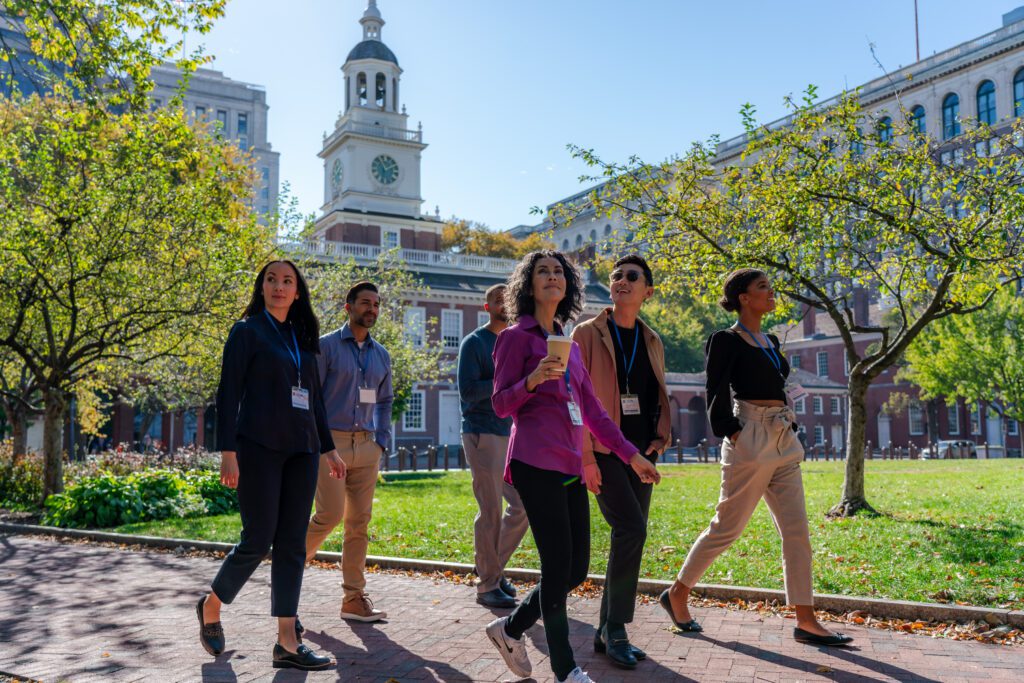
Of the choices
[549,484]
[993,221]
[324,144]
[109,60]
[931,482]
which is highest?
[324,144]

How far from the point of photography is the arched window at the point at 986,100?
63781 millimetres

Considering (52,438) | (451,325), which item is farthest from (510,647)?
(451,325)

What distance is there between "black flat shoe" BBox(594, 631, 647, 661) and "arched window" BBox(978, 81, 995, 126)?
68.9 metres

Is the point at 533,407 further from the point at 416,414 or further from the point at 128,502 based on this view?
the point at 416,414

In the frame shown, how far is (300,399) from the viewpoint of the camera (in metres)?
4.94

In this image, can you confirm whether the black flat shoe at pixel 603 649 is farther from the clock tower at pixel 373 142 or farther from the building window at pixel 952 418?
the building window at pixel 952 418

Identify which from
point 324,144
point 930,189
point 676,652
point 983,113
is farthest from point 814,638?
point 983,113

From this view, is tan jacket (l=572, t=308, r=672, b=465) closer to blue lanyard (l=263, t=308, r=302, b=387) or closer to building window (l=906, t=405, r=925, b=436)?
blue lanyard (l=263, t=308, r=302, b=387)

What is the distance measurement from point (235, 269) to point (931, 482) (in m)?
14.2

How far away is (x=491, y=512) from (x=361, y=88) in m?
51.9

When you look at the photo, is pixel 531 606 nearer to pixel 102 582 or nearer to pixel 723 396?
pixel 723 396

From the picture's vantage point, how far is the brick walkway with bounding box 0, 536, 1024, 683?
4883 millimetres

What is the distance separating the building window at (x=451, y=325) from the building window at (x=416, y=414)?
357cm

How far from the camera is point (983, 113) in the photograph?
212 feet
